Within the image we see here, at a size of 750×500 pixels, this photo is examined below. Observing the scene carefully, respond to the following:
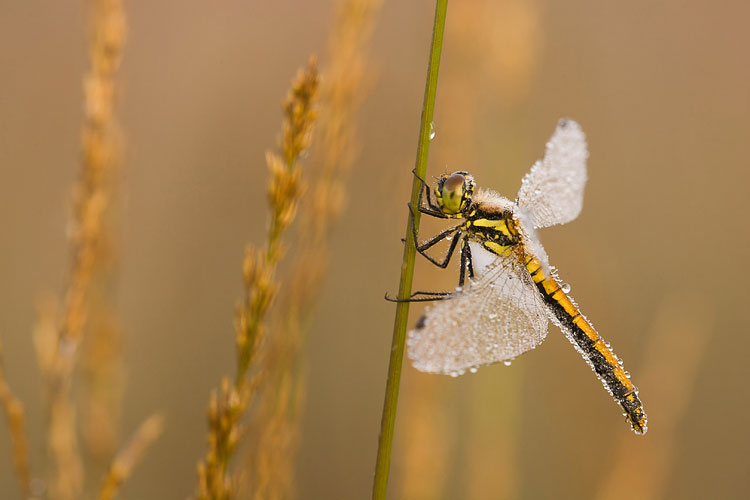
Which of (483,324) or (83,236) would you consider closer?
(83,236)

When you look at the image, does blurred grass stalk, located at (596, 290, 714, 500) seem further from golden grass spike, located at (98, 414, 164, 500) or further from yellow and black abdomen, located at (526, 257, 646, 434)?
A: golden grass spike, located at (98, 414, 164, 500)

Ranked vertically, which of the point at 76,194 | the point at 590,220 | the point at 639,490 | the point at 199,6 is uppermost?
the point at 199,6

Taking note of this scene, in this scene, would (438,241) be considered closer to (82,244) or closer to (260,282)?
(260,282)

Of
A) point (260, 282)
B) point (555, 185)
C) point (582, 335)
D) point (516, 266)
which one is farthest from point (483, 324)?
point (260, 282)

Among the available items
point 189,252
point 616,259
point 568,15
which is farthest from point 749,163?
point 189,252

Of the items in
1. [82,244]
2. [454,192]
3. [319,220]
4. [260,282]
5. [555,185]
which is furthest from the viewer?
[555,185]

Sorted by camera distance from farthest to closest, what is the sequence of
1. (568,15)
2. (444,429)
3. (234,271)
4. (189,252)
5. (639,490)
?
1. (568,15)
2. (234,271)
3. (189,252)
4. (444,429)
5. (639,490)

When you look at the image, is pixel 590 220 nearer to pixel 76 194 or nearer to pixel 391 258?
pixel 391 258

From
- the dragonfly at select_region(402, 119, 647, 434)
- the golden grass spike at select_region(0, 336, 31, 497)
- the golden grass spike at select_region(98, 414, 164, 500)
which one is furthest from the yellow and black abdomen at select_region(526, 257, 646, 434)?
the golden grass spike at select_region(0, 336, 31, 497)
